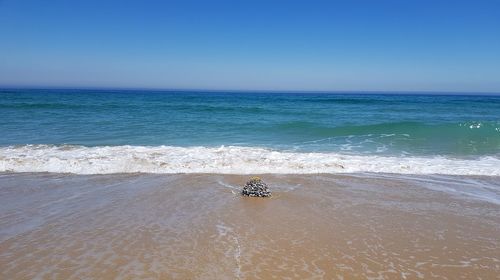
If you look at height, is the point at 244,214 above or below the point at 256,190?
below

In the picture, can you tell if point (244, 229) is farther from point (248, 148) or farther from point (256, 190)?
point (248, 148)

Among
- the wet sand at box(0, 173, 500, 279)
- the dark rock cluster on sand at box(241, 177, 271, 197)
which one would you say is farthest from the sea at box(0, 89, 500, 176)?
the dark rock cluster on sand at box(241, 177, 271, 197)

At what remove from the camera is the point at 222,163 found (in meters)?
11.2

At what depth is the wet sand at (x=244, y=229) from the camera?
15.9 ft

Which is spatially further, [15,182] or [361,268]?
[15,182]

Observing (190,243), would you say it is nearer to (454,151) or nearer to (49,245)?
(49,245)

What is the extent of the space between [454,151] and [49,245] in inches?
603

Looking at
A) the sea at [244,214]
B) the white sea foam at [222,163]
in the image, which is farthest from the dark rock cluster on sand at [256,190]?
the white sea foam at [222,163]

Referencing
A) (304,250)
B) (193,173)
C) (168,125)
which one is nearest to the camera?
(304,250)

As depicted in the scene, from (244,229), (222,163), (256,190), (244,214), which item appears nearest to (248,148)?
(222,163)

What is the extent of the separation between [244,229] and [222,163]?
5141 millimetres

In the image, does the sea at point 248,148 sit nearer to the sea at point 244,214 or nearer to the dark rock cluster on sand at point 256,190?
the sea at point 244,214

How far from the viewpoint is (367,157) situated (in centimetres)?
1301

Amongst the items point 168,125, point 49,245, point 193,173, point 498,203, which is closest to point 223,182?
point 193,173
